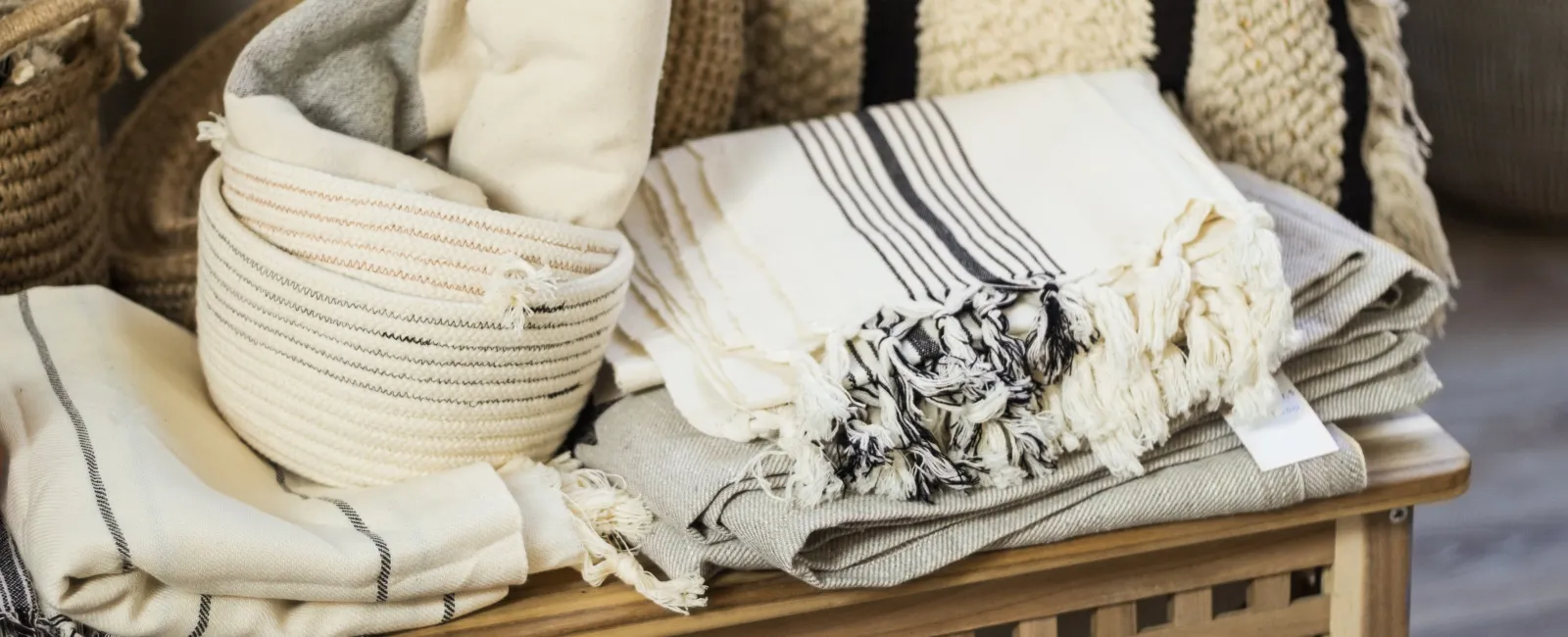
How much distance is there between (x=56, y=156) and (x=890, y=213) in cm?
46

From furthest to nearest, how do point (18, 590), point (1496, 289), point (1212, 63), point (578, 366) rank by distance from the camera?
point (1496, 289) < point (1212, 63) < point (578, 366) < point (18, 590)

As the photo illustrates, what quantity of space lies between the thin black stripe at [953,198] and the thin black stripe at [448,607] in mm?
302

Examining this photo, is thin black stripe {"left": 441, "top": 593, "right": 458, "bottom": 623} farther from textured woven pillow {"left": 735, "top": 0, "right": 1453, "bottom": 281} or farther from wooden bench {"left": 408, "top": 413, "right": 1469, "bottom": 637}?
textured woven pillow {"left": 735, "top": 0, "right": 1453, "bottom": 281}

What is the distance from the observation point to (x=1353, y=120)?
81cm

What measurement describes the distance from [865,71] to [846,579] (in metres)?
0.36

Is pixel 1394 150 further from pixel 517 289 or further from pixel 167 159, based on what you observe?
pixel 167 159

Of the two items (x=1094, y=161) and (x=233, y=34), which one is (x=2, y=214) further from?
(x=1094, y=161)

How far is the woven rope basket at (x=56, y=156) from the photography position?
69cm

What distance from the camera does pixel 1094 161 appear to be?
0.70 meters

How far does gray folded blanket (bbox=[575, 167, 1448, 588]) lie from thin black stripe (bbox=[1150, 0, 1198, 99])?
0.49 ft

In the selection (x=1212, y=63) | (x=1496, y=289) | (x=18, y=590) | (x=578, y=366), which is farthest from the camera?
(x=1496, y=289)

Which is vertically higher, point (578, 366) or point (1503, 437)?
point (578, 366)

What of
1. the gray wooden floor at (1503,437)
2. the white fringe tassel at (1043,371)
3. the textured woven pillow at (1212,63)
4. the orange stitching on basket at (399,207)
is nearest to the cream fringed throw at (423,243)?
the orange stitching on basket at (399,207)

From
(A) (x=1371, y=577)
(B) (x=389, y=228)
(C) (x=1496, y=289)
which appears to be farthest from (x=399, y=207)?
(C) (x=1496, y=289)
